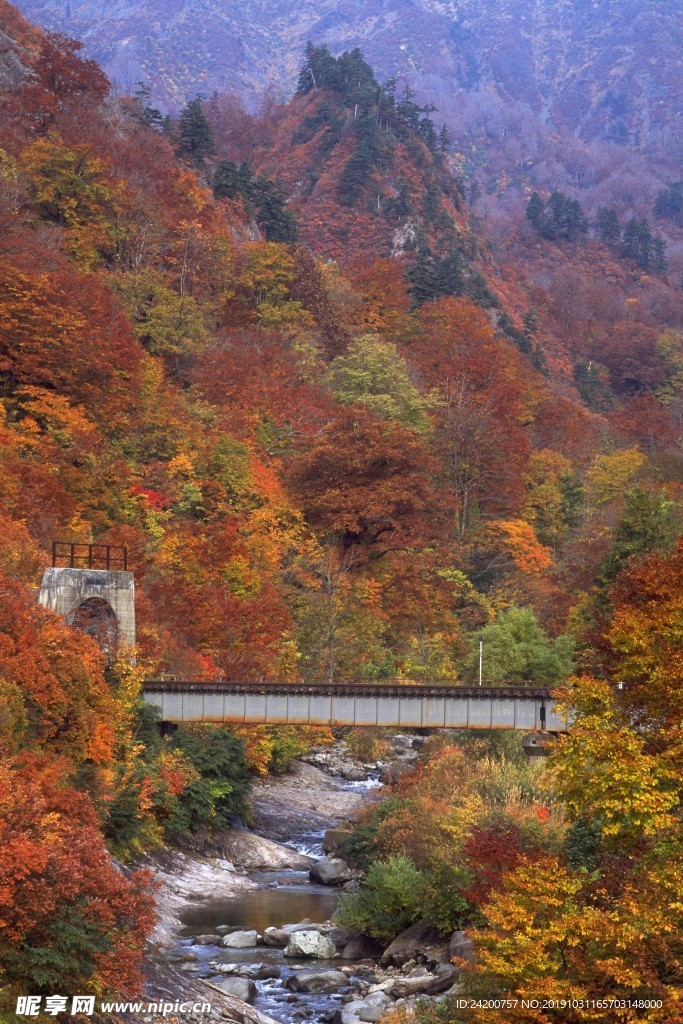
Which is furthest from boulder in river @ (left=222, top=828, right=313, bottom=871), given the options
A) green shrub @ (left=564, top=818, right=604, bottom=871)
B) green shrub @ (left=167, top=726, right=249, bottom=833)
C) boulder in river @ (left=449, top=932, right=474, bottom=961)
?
green shrub @ (left=564, top=818, right=604, bottom=871)

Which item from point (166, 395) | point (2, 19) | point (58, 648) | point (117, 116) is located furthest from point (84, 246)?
point (58, 648)

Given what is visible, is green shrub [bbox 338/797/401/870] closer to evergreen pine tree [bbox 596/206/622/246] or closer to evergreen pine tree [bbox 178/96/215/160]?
evergreen pine tree [bbox 178/96/215/160]

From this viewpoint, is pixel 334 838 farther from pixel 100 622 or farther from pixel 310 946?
pixel 310 946

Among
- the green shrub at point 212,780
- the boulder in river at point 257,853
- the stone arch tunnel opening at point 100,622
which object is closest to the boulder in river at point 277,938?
the green shrub at point 212,780

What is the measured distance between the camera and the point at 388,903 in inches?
1495

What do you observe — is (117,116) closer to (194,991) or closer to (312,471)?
(312,471)

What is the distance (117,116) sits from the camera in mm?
110000

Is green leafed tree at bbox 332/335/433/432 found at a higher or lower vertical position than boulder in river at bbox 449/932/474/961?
higher

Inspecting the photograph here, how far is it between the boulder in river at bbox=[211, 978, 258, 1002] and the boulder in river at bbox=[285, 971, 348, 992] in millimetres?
1197

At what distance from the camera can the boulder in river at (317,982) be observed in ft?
111

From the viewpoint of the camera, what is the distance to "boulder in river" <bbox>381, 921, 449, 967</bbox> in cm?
3566

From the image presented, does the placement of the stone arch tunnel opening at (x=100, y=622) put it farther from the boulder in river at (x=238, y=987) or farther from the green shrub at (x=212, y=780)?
the boulder in river at (x=238, y=987)

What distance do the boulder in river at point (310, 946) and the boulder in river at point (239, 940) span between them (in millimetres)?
1148

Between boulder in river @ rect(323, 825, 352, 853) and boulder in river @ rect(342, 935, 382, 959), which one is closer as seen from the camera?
boulder in river @ rect(342, 935, 382, 959)
